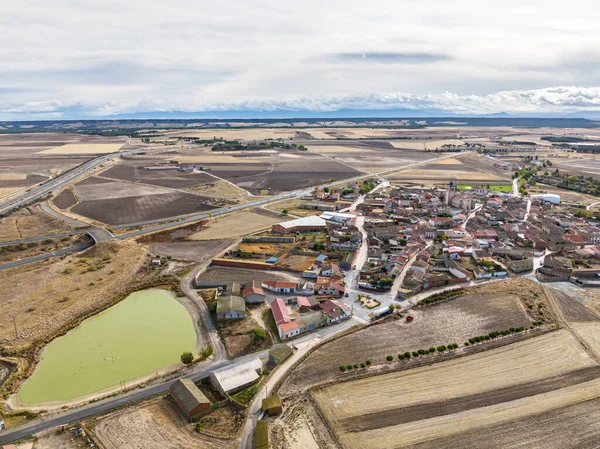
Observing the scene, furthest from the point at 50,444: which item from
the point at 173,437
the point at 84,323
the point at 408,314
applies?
the point at 408,314

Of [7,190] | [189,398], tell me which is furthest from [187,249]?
[7,190]

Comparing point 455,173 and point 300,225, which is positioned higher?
point 455,173

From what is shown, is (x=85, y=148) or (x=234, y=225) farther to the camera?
(x=85, y=148)

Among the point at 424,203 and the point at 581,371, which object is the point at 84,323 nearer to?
the point at 581,371

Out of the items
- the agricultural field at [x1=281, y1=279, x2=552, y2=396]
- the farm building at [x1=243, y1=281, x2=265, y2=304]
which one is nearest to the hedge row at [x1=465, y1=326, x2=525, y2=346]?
the agricultural field at [x1=281, y1=279, x2=552, y2=396]

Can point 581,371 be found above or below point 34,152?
below

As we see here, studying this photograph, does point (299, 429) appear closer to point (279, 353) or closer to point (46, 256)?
point (279, 353)
